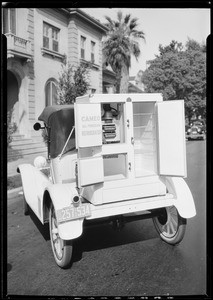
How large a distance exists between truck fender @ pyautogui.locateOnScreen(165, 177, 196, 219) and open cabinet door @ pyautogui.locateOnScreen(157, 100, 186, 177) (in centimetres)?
38

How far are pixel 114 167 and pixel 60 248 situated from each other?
133cm

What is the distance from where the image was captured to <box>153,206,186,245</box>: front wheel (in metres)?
3.88

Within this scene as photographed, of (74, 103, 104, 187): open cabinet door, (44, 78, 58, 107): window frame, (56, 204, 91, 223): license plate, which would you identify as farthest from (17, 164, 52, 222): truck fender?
(44, 78, 58, 107): window frame

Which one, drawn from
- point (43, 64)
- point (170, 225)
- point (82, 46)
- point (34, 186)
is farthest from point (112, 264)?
point (82, 46)

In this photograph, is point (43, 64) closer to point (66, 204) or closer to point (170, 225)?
point (170, 225)

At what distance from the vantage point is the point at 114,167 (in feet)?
13.9

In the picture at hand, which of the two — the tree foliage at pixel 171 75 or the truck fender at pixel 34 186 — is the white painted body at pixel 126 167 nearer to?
the truck fender at pixel 34 186

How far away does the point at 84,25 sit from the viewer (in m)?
17.9

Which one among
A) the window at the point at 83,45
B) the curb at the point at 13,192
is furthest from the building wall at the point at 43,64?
the curb at the point at 13,192

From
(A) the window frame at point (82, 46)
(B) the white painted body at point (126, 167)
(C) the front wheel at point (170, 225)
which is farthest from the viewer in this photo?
(A) the window frame at point (82, 46)

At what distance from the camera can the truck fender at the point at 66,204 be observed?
327 cm

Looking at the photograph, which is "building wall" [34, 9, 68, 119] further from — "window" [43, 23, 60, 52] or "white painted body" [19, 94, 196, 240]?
"white painted body" [19, 94, 196, 240]
